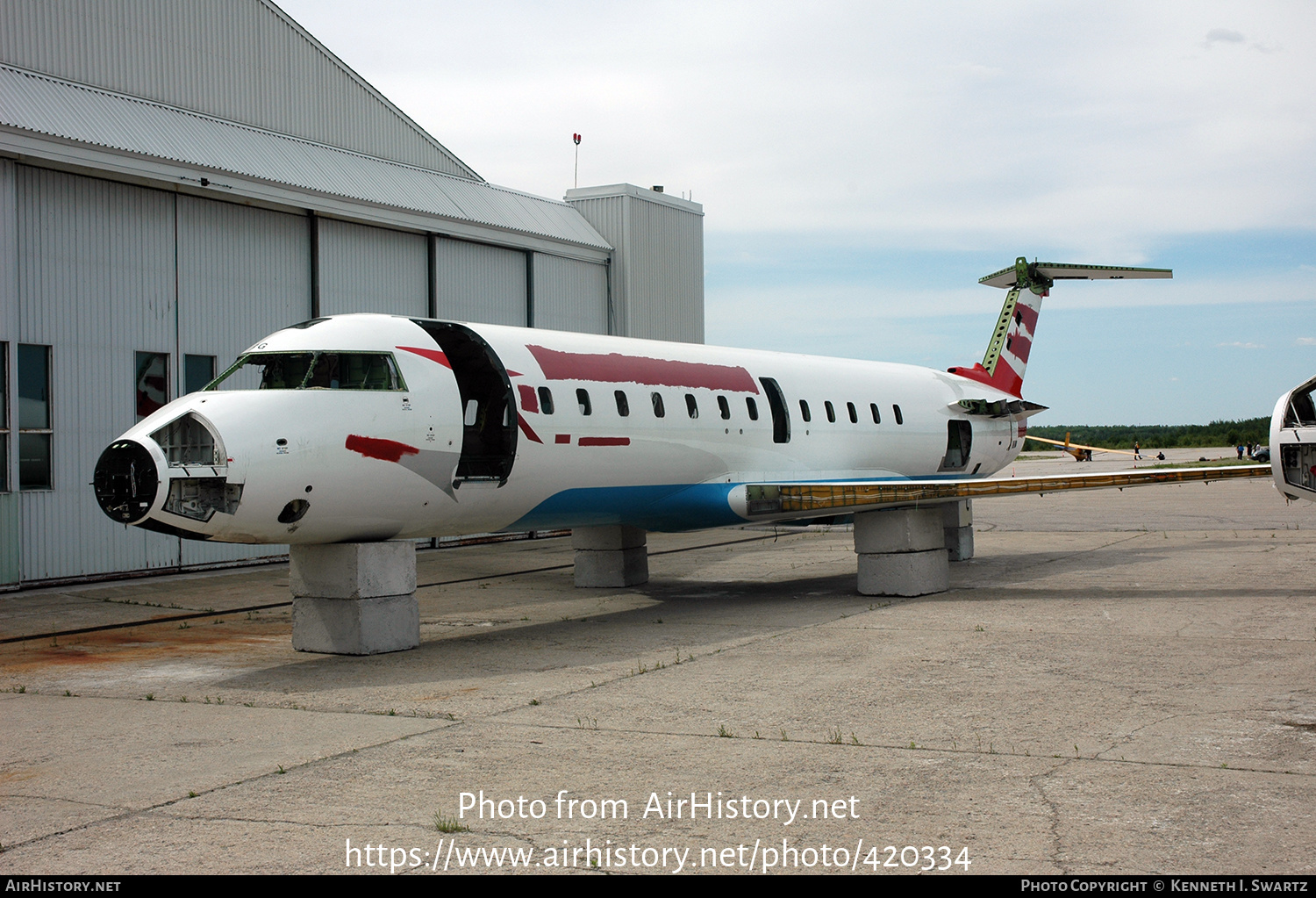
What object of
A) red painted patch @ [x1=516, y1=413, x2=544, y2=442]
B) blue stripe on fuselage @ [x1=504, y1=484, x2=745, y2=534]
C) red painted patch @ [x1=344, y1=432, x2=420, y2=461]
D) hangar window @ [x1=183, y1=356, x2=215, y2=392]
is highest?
hangar window @ [x1=183, y1=356, x2=215, y2=392]

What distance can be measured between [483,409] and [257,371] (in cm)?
241

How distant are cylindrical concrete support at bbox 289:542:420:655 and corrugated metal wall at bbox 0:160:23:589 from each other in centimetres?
885

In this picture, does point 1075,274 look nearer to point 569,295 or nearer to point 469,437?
point 569,295

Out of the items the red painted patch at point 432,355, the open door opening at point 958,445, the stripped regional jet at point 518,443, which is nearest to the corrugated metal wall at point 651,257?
the open door opening at point 958,445

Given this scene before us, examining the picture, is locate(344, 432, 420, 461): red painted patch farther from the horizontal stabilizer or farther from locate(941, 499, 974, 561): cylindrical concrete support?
the horizontal stabilizer

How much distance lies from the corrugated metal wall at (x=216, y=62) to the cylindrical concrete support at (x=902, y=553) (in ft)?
50.2

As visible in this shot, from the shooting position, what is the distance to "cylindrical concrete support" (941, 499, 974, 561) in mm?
21844

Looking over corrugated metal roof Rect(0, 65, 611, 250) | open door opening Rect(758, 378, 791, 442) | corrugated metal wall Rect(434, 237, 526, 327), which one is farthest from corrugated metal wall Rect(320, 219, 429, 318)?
→ open door opening Rect(758, 378, 791, 442)

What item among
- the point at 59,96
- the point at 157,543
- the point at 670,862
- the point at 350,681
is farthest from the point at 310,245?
the point at 670,862

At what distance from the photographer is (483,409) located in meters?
12.8

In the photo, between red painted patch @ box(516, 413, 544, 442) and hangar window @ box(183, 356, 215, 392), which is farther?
hangar window @ box(183, 356, 215, 392)

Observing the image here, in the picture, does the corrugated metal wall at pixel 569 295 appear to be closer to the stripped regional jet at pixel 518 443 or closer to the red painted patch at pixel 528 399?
the stripped regional jet at pixel 518 443

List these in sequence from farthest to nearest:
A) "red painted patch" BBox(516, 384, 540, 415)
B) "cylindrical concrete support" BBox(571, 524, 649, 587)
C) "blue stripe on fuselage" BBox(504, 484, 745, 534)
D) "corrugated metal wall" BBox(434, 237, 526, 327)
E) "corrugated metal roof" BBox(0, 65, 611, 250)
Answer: "corrugated metal wall" BBox(434, 237, 526, 327), "corrugated metal roof" BBox(0, 65, 611, 250), "cylindrical concrete support" BBox(571, 524, 649, 587), "blue stripe on fuselage" BBox(504, 484, 745, 534), "red painted patch" BBox(516, 384, 540, 415)
